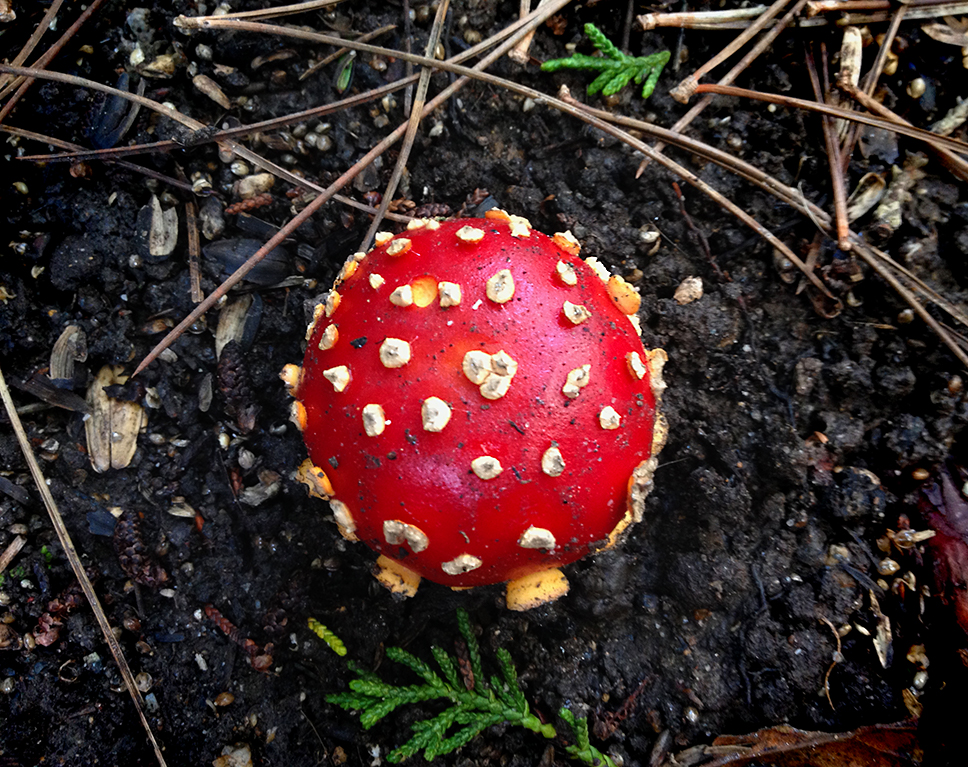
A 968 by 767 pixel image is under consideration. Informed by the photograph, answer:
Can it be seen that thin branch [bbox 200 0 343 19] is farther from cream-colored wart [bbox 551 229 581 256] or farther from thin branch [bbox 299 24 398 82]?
cream-colored wart [bbox 551 229 581 256]

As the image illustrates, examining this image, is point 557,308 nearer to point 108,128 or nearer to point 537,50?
point 537,50

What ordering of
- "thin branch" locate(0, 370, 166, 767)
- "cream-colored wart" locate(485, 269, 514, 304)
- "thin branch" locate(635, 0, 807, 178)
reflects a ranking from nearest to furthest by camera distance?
"cream-colored wart" locate(485, 269, 514, 304)
"thin branch" locate(0, 370, 166, 767)
"thin branch" locate(635, 0, 807, 178)

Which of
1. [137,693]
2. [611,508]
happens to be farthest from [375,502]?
[137,693]

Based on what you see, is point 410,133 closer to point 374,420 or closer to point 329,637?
point 374,420

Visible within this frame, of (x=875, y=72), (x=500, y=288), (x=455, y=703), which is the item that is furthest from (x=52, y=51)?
(x=875, y=72)

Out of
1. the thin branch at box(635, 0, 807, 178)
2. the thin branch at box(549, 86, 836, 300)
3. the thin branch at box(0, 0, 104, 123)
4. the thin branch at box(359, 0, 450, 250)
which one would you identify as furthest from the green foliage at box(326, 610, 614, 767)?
the thin branch at box(0, 0, 104, 123)
